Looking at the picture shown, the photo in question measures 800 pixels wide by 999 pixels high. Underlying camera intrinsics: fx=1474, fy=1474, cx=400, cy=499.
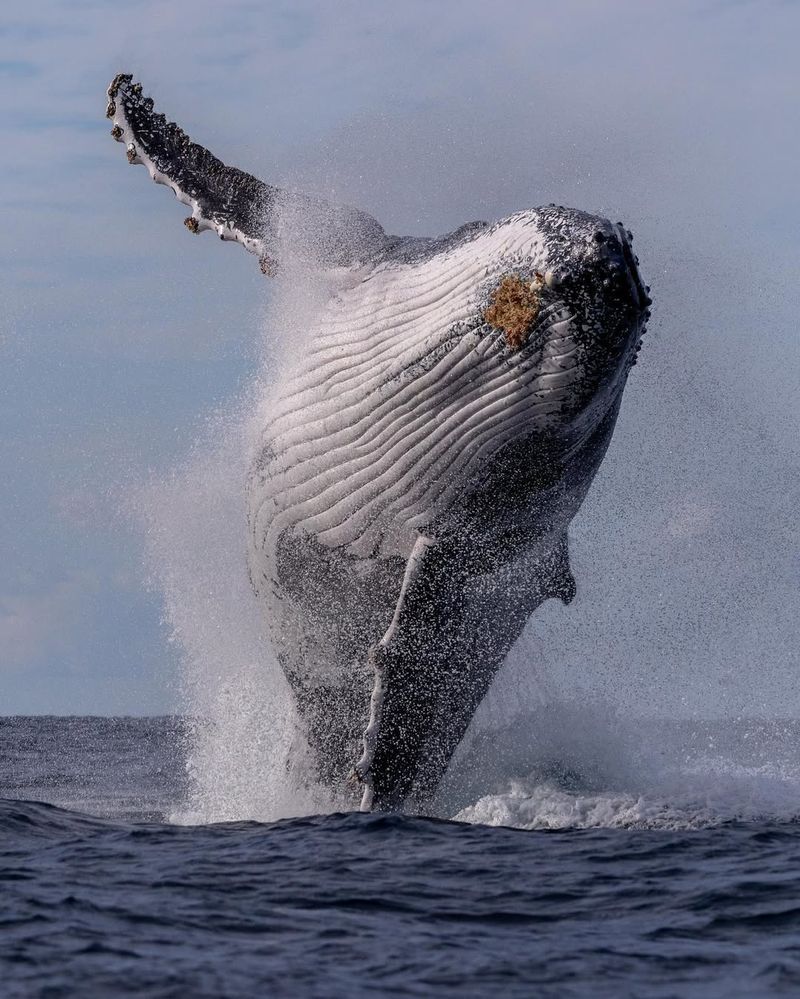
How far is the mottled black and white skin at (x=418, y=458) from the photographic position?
36.4 feet

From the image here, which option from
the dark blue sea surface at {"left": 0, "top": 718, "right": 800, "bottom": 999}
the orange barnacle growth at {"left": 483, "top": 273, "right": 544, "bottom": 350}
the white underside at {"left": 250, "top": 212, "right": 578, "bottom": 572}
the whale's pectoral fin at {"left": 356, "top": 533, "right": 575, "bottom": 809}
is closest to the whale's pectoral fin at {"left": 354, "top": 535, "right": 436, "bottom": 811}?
the whale's pectoral fin at {"left": 356, "top": 533, "right": 575, "bottom": 809}

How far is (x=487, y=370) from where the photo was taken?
37.0ft

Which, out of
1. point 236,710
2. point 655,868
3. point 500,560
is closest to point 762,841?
point 655,868

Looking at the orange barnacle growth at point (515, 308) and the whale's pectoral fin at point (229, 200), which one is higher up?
the whale's pectoral fin at point (229, 200)

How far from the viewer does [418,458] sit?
38.7 feet

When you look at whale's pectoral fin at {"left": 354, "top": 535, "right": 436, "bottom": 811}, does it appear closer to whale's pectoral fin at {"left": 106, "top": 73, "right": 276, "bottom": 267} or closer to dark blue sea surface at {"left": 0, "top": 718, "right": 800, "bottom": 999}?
dark blue sea surface at {"left": 0, "top": 718, "right": 800, "bottom": 999}

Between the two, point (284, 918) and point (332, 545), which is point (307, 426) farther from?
point (284, 918)

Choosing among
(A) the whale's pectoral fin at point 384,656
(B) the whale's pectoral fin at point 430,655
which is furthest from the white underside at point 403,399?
(B) the whale's pectoral fin at point 430,655

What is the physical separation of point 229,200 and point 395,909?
762cm

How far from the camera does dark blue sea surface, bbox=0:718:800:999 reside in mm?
7195

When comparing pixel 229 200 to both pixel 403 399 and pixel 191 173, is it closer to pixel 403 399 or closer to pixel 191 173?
pixel 191 173

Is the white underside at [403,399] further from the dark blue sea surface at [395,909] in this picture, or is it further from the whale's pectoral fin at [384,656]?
the dark blue sea surface at [395,909]

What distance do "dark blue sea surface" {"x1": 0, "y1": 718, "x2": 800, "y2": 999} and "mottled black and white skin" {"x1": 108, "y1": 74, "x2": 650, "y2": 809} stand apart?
4.32ft

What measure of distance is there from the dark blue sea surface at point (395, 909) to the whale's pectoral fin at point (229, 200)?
16.7ft
